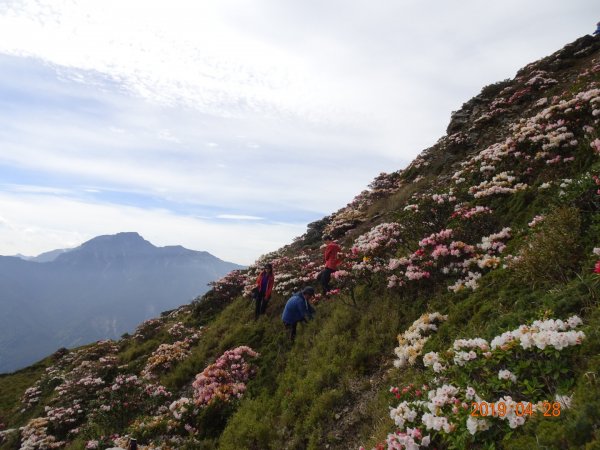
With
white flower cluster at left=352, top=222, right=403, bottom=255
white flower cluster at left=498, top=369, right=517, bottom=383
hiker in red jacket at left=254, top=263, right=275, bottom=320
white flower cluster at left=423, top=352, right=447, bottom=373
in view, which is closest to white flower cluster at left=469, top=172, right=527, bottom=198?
white flower cluster at left=352, top=222, right=403, bottom=255

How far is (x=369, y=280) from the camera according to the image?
11.9m

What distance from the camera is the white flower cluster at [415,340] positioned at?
6.87 meters

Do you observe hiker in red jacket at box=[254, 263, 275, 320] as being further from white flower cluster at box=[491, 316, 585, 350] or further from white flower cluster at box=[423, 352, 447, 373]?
white flower cluster at box=[491, 316, 585, 350]

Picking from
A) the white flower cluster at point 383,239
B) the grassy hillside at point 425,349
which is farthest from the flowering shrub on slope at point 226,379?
the white flower cluster at point 383,239

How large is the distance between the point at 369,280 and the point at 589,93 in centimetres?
965

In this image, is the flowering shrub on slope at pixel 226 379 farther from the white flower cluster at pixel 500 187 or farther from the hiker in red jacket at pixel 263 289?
the white flower cluster at pixel 500 187

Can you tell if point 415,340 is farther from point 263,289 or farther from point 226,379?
point 263,289

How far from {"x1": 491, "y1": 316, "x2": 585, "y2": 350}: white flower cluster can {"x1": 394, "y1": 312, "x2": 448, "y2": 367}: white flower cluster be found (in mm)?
2316

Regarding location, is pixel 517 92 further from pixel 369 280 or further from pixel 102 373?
pixel 102 373

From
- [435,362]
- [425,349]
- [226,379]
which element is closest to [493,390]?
[435,362]

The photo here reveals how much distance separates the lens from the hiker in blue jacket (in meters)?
12.0

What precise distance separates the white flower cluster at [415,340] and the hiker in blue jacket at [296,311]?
15.1ft

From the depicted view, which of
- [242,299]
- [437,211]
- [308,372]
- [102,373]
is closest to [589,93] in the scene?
[437,211]

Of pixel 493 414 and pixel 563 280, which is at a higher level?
pixel 563 280
